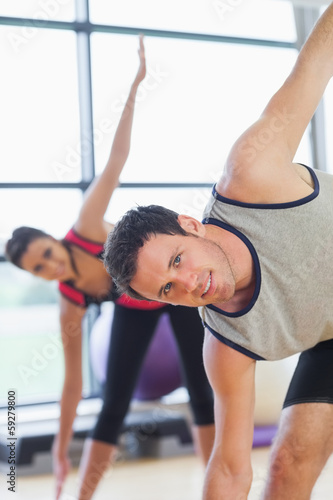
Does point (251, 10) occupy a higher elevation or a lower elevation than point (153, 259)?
higher

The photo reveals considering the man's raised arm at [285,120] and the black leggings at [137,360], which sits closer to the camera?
the man's raised arm at [285,120]

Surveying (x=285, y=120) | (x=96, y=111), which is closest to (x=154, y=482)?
(x=285, y=120)

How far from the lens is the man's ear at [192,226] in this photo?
4.55 ft

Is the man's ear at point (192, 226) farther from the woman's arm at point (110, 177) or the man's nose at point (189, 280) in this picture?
the woman's arm at point (110, 177)

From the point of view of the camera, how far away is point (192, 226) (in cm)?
140

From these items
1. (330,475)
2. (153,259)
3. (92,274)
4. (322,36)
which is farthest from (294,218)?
(330,475)

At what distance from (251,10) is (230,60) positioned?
0.43m

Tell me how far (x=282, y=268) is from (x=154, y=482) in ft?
6.03

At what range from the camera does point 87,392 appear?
3980mm

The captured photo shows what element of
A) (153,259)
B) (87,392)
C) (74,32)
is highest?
(74,32)

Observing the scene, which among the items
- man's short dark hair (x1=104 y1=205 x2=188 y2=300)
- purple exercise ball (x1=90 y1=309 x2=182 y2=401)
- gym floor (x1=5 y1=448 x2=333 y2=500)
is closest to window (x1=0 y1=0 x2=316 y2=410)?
purple exercise ball (x1=90 y1=309 x2=182 y2=401)

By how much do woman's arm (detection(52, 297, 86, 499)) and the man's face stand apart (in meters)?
0.93

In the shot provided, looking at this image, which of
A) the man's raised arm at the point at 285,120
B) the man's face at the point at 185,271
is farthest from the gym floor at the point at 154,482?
the man's raised arm at the point at 285,120

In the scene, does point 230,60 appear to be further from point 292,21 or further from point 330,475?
point 330,475
